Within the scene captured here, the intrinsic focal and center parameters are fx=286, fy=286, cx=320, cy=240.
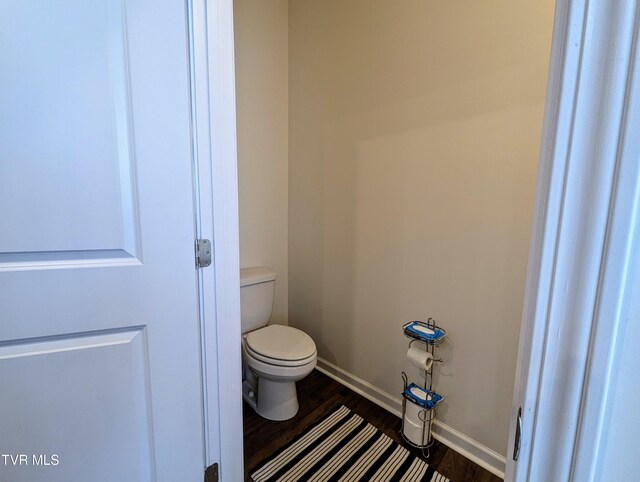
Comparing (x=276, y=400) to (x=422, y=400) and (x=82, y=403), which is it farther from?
(x=82, y=403)

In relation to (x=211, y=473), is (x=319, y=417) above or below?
below

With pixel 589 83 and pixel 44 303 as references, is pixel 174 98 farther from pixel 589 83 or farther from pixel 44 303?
pixel 589 83

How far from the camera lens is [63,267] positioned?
2.38ft

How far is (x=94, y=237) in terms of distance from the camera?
2.45 ft

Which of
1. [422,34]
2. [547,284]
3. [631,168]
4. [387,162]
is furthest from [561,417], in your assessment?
[422,34]

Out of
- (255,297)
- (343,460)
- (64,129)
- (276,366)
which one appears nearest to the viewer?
(64,129)

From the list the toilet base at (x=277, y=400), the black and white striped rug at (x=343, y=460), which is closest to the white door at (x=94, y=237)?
the black and white striped rug at (x=343, y=460)

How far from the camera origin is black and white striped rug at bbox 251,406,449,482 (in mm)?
1292

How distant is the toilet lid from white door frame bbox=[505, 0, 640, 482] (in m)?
1.29

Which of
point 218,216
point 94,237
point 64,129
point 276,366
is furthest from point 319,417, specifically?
point 64,129

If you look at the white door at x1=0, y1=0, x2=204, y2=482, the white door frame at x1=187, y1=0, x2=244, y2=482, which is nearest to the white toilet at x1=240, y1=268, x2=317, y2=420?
the white door frame at x1=187, y1=0, x2=244, y2=482

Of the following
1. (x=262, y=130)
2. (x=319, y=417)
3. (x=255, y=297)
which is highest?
(x=262, y=130)

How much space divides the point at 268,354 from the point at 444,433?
1.01 metres

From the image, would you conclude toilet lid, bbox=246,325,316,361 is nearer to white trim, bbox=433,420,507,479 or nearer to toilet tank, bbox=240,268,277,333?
toilet tank, bbox=240,268,277,333
